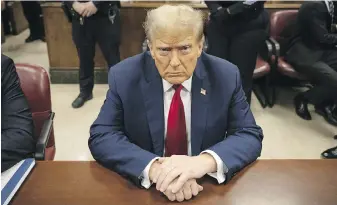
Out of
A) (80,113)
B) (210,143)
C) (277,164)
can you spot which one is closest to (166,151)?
(210,143)

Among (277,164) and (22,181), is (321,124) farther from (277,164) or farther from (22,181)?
(22,181)

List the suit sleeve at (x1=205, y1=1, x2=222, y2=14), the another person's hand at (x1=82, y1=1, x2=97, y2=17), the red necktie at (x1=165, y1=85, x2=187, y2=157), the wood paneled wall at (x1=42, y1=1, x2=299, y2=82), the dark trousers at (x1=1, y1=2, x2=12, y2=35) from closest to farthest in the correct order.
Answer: the red necktie at (x1=165, y1=85, x2=187, y2=157) → the suit sleeve at (x1=205, y1=1, x2=222, y2=14) → the another person's hand at (x1=82, y1=1, x2=97, y2=17) → the wood paneled wall at (x1=42, y1=1, x2=299, y2=82) → the dark trousers at (x1=1, y1=2, x2=12, y2=35)

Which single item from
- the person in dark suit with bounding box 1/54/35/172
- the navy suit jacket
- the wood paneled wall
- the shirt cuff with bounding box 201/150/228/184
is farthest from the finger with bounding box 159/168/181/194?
the wood paneled wall

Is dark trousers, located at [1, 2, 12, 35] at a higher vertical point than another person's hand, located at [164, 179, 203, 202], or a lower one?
lower

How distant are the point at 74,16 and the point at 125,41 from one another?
70cm

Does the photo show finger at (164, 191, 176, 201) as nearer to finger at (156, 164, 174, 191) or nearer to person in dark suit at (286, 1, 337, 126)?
finger at (156, 164, 174, 191)

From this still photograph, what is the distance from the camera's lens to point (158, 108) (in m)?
1.56

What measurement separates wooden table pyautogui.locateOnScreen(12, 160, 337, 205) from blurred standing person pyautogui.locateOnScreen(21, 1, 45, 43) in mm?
4877

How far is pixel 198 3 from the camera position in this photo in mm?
4008

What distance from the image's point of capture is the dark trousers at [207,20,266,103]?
340 centimetres

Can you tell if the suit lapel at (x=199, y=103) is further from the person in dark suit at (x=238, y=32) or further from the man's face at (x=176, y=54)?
the person in dark suit at (x=238, y=32)

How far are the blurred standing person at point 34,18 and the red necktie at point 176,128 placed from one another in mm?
4774

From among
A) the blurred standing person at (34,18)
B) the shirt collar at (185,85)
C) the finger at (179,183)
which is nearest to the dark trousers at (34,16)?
the blurred standing person at (34,18)

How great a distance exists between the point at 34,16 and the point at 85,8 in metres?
2.69
